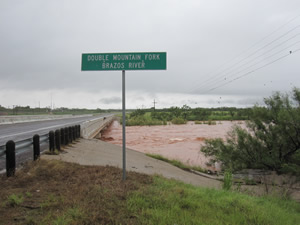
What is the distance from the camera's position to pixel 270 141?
10.8 meters

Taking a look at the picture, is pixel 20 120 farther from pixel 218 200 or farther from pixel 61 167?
pixel 218 200

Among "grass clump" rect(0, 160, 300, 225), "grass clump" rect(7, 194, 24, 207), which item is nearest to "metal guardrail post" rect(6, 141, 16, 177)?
"grass clump" rect(0, 160, 300, 225)

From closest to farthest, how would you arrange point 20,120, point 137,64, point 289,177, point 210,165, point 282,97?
point 137,64 → point 289,177 → point 282,97 → point 210,165 → point 20,120

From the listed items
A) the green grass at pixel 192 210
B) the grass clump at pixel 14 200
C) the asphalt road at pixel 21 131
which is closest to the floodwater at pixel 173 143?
the asphalt road at pixel 21 131

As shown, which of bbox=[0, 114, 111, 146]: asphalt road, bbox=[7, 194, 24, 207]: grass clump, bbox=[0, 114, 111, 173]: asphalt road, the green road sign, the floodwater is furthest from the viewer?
the floodwater

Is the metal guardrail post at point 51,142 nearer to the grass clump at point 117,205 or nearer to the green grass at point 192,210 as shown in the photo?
the grass clump at point 117,205

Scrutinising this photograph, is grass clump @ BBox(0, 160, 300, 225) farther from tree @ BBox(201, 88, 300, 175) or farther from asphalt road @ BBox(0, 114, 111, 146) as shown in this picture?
asphalt road @ BBox(0, 114, 111, 146)

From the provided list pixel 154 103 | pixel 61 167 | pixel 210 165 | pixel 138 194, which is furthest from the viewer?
pixel 154 103

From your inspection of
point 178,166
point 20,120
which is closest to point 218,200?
point 178,166

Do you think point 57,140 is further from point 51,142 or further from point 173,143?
point 173,143

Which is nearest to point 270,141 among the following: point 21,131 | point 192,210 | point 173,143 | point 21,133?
point 192,210

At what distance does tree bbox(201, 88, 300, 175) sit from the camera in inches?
394

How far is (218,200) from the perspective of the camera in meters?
4.34

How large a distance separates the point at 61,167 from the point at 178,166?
21.6ft
